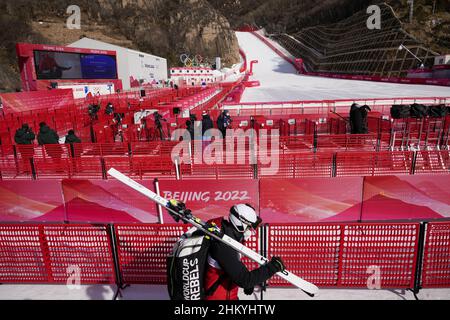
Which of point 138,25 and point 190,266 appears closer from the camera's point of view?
point 190,266

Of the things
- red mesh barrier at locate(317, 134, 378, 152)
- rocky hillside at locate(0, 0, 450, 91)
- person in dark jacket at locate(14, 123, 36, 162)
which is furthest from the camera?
rocky hillside at locate(0, 0, 450, 91)

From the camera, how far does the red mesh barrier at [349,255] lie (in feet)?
14.8

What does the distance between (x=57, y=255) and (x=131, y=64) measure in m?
48.9

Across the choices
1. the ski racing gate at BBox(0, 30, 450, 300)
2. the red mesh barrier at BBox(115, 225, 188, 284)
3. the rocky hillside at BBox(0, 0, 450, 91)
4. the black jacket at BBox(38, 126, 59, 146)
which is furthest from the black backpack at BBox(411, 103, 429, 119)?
the rocky hillside at BBox(0, 0, 450, 91)

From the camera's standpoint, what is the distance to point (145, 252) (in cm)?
469

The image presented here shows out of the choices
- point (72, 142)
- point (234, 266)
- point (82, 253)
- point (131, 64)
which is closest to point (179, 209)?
point (234, 266)

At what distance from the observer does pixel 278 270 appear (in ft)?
9.12

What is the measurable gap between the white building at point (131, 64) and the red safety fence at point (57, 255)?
1772 inches

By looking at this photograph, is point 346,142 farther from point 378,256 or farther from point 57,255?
point 57,255

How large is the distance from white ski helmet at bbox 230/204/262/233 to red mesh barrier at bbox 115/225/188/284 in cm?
192

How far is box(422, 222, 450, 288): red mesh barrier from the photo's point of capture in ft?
14.3

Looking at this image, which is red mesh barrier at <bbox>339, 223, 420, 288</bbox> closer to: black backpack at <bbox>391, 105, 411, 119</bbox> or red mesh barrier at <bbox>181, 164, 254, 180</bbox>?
red mesh barrier at <bbox>181, 164, 254, 180</bbox>

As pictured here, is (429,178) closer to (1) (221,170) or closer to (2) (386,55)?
(1) (221,170)

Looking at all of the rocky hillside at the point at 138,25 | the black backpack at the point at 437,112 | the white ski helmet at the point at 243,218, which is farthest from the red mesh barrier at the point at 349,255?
the rocky hillside at the point at 138,25
